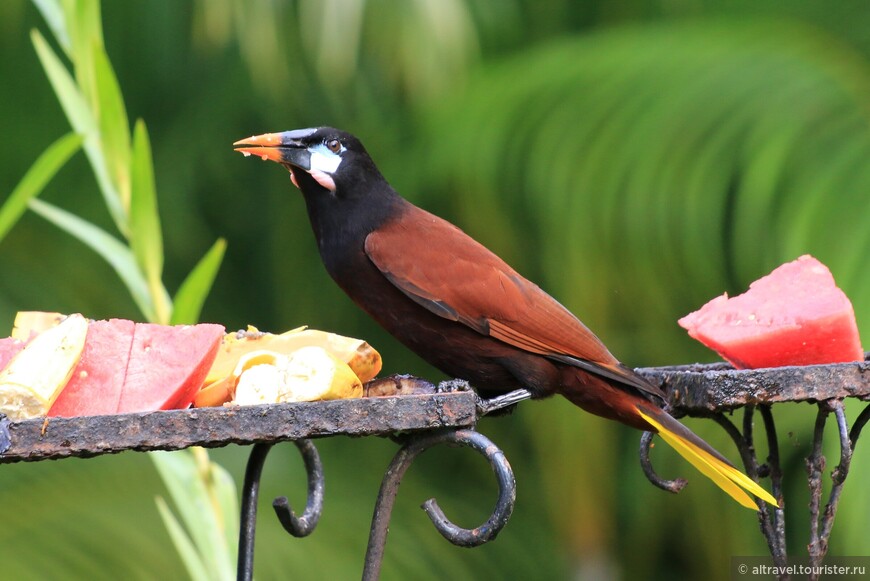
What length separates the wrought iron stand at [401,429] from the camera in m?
1.03

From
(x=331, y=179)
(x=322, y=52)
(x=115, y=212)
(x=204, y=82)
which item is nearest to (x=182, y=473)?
(x=115, y=212)

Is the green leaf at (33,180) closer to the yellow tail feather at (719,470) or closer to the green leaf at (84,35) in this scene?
the green leaf at (84,35)

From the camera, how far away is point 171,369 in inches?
47.4

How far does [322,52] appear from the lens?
2.58 m

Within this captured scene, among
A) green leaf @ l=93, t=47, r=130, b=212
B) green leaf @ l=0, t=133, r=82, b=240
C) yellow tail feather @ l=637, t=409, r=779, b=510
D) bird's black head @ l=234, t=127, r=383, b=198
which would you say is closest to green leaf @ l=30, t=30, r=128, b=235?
green leaf @ l=93, t=47, r=130, b=212

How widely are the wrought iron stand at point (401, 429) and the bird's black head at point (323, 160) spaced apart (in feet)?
1.56

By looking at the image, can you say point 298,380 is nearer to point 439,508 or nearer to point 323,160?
point 439,508

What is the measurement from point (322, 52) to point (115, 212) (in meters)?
1.05

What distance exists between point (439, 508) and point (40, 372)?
444 millimetres

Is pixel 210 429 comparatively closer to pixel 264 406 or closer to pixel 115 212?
pixel 264 406

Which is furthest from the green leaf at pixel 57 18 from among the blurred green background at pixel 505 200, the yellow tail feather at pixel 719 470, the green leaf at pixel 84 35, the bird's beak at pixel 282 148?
the yellow tail feather at pixel 719 470

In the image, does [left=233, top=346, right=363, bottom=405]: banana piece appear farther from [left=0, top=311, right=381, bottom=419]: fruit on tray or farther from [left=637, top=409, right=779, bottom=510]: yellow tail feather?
[left=637, top=409, right=779, bottom=510]: yellow tail feather

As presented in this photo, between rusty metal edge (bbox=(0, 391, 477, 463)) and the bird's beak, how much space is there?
0.64 metres

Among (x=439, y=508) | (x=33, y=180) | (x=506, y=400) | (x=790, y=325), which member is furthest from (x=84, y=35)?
(x=790, y=325)
